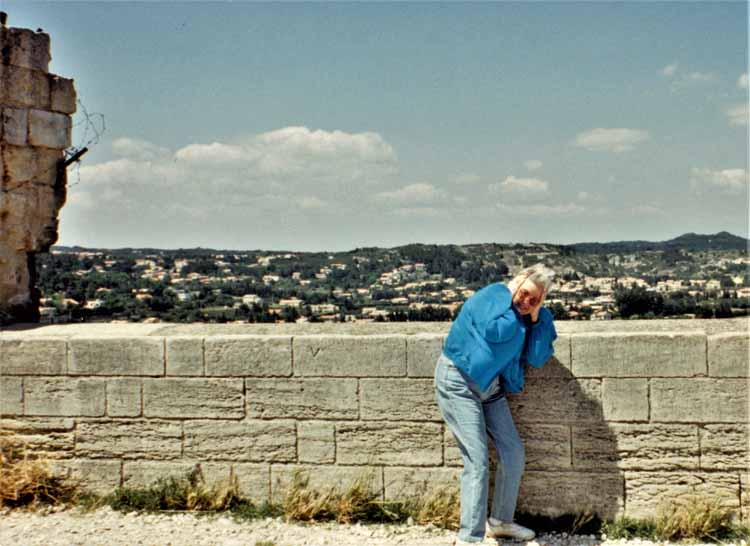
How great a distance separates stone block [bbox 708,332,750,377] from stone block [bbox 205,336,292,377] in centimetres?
272

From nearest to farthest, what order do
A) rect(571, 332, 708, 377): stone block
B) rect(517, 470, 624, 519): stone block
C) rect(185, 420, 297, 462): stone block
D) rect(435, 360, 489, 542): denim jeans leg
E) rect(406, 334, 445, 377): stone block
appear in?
rect(435, 360, 489, 542): denim jeans leg → rect(571, 332, 708, 377): stone block → rect(517, 470, 624, 519): stone block → rect(406, 334, 445, 377): stone block → rect(185, 420, 297, 462): stone block

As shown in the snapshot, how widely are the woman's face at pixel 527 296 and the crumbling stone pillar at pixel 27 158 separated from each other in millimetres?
4944

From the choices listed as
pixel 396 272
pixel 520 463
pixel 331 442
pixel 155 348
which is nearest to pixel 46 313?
pixel 155 348

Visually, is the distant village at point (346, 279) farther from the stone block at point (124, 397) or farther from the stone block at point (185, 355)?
the stone block at point (124, 397)

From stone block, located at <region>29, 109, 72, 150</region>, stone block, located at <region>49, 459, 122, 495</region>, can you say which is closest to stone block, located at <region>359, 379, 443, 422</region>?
stone block, located at <region>49, 459, 122, 495</region>

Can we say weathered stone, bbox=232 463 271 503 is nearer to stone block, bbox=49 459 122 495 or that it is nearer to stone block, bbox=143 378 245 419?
stone block, bbox=143 378 245 419

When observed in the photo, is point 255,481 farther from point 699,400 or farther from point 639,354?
point 699,400

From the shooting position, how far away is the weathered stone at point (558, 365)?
15.3 ft

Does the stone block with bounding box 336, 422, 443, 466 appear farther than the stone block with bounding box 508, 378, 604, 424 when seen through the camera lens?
Yes

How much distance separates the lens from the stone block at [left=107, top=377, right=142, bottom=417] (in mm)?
5203

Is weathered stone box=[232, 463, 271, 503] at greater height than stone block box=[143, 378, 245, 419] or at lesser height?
lesser

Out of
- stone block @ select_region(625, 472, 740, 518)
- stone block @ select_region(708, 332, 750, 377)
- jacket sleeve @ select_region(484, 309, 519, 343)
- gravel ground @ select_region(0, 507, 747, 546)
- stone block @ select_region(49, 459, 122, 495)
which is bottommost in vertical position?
gravel ground @ select_region(0, 507, 747, 546)

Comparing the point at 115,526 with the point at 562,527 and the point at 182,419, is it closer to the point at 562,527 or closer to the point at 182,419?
the point at 182,419

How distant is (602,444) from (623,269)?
52.4ft
